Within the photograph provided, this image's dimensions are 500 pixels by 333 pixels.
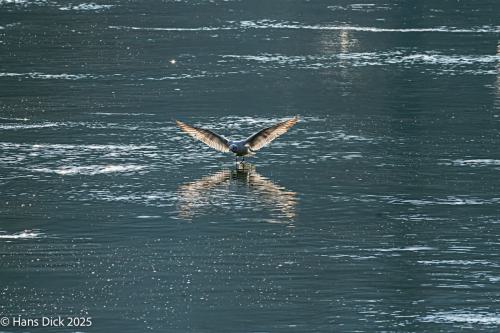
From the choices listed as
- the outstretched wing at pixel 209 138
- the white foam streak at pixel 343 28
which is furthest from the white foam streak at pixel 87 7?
the outstretched wing at pixel 209 138

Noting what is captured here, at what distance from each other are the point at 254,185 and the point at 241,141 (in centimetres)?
350

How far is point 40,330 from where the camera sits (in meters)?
32.1

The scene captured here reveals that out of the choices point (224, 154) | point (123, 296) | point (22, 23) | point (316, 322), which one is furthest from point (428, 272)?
point (22, 23)

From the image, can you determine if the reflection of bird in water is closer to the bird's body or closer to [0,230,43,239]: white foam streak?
the bird's body

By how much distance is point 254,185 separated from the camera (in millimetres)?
45469

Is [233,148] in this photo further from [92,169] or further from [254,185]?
[92,169]

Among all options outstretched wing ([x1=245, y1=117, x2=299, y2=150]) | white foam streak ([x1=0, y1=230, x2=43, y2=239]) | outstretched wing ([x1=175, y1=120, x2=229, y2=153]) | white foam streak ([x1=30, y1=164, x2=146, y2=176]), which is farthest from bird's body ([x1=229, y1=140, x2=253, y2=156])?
white foam streak ([x1=0, y1=230, x2=43, y2=239])

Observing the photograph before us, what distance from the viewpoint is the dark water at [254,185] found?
34156mm

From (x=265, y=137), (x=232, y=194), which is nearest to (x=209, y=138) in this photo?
(x=265, y=137)

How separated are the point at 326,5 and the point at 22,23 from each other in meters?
21.8

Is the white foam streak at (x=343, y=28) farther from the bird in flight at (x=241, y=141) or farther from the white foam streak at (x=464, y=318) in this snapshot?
the white foam streak at (x=464, y=318)

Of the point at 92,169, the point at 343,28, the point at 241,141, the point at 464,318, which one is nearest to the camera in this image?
the point at 464,318

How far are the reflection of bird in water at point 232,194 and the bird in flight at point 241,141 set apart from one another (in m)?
1.11

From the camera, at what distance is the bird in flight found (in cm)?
4822
